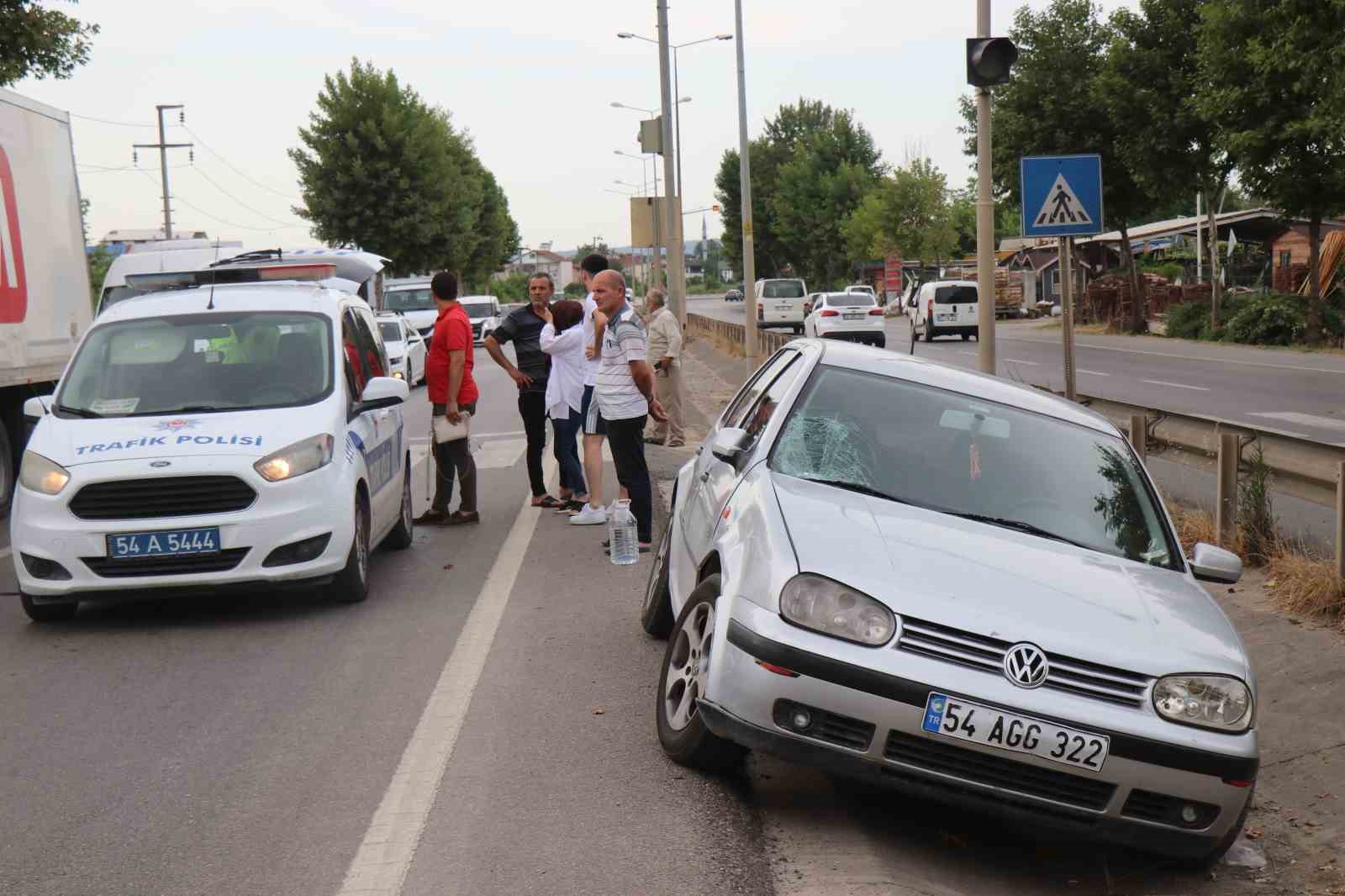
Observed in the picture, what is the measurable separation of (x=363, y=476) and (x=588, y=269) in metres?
4.47

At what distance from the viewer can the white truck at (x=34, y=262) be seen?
1322cm

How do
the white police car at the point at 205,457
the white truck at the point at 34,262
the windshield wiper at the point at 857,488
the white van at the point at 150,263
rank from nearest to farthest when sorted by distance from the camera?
the windshield wiper at the point at 857,488 → the white police car at the point at 205,457 → the white truck at the point at 34,262 → the white van at the point at 150,263

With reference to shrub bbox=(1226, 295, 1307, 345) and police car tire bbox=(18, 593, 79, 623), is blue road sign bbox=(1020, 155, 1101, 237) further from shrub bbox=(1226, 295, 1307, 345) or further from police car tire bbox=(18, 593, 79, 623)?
shrub bbox=(1226, 295, 1307, 345)

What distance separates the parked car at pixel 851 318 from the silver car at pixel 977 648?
35.4 m

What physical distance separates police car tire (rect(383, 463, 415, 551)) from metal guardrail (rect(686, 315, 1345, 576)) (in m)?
4.58

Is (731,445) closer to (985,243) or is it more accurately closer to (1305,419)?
(985,243)

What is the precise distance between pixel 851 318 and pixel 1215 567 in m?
36.2

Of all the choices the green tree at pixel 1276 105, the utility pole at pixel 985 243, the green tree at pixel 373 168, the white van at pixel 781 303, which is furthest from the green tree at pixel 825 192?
the utility pole at pixel 985 243

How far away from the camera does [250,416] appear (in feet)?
26.8

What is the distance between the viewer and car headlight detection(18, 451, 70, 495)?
7586mm

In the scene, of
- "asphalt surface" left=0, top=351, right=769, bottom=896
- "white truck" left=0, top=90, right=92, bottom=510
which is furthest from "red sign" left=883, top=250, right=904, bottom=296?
"asphalt surface" left=0, top=351, right=769, bottom=896

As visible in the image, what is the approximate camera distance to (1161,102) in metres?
38.3

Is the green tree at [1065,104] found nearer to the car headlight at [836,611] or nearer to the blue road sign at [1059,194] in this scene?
the blue road sign at [1059,194]

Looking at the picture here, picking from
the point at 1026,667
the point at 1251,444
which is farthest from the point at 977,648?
the point at 1251,444
